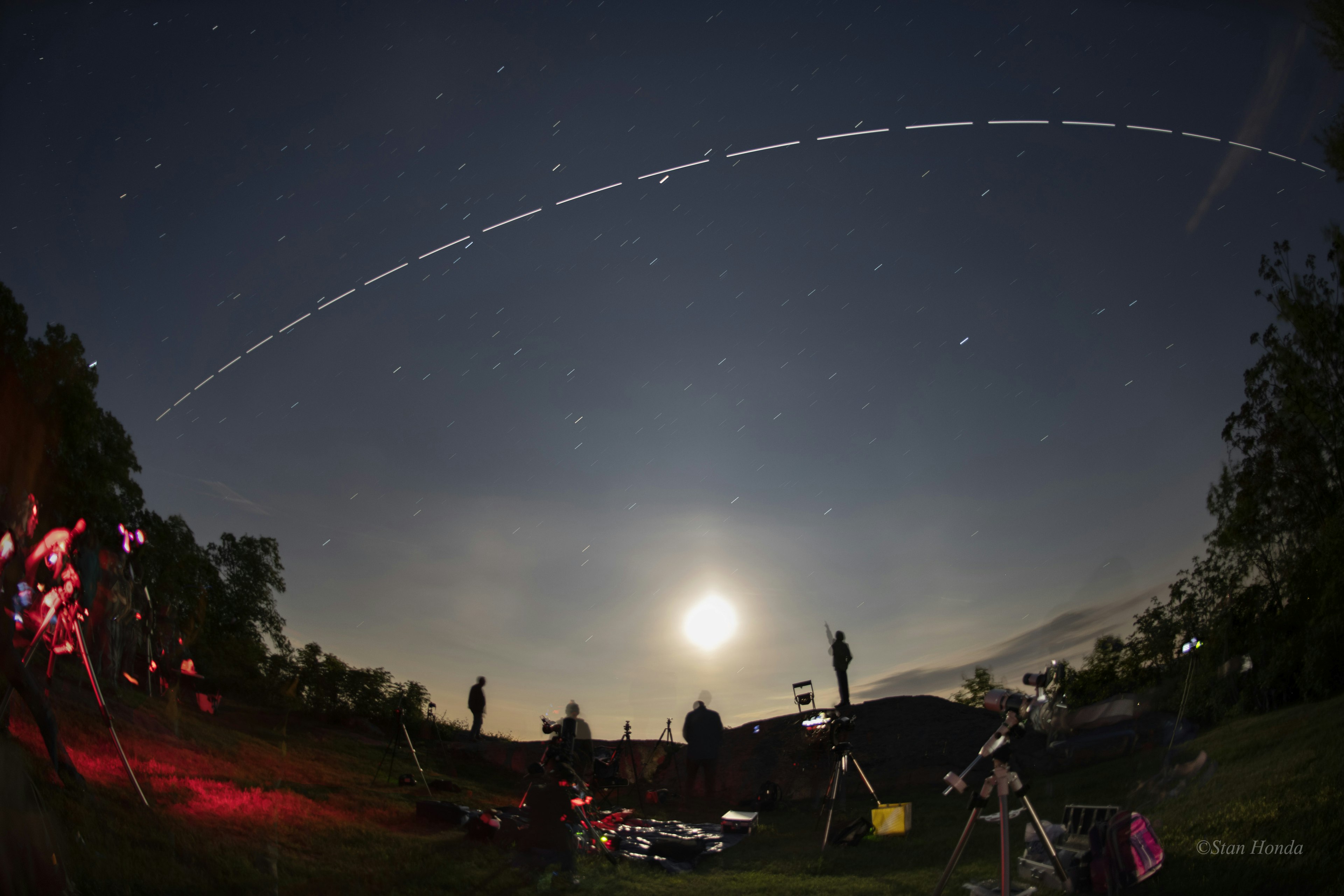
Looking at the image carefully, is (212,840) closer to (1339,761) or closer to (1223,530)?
(1339,761)

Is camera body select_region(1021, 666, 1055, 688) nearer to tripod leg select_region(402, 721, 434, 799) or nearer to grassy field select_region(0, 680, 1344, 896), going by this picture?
grassy field select_region(0, 680, 1344, 896)

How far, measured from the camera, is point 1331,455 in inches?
213

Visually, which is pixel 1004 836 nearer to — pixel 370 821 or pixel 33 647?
pixel 370 821

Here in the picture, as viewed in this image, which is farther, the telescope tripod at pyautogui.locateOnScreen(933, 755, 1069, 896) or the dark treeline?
the telescope tripod at pyautogui.locateOnScreen(933, 755, 1069, 896)

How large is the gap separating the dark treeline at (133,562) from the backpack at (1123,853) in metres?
5.42

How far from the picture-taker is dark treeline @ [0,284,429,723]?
3283 mm

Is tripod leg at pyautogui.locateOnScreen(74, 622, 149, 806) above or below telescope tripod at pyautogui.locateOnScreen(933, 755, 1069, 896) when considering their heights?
above

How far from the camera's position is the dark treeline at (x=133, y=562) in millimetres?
3283

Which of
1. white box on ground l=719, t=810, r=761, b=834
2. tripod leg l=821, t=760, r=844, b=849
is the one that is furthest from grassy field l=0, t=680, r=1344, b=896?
white box on ground l=719, t=810, r=761, b=834

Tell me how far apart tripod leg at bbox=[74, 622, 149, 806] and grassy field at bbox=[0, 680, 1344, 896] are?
6 centimetres

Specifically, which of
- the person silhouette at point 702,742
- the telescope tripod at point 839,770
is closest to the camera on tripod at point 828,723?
the telescope tripod at point 839,770

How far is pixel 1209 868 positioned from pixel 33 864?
22.0 ft

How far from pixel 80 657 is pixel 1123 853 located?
23.2ft

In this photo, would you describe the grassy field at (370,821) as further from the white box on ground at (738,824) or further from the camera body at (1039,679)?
the white box on ground at (738,824)
